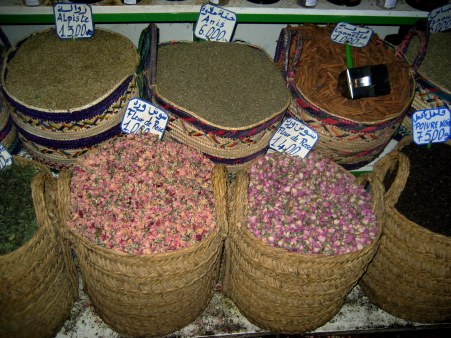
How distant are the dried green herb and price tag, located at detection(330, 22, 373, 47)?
1497 mm

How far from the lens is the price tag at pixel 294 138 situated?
1517 mm

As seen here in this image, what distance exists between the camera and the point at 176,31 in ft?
7.14

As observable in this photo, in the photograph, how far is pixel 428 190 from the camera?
4.71 ft

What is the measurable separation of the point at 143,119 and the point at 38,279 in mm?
662

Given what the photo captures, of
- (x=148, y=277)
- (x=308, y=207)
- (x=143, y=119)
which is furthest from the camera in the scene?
(x=143, y=119)

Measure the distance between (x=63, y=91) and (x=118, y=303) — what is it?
0.85m

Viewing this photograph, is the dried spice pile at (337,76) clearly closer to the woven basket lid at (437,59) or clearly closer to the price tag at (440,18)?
the woven basket lid at (437,59)

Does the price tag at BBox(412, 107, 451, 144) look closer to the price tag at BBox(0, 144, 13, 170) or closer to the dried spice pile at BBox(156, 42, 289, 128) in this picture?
the dried spice pile at BBox(156, 42, 289, 128)

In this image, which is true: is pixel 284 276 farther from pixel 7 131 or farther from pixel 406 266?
pixel 7 131

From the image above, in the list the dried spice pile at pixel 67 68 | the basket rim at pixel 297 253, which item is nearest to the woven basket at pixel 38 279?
the dried spice pile at pixel 67 68

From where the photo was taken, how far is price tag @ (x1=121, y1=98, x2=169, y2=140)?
4.55 feet

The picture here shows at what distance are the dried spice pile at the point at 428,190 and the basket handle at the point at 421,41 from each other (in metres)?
0.45

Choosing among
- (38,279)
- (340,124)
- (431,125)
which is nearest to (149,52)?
(340,124)

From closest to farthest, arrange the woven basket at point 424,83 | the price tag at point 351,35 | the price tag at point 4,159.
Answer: the price tag at point 4,159, the woven basket at point 424,83, the price tag at point 351,35
